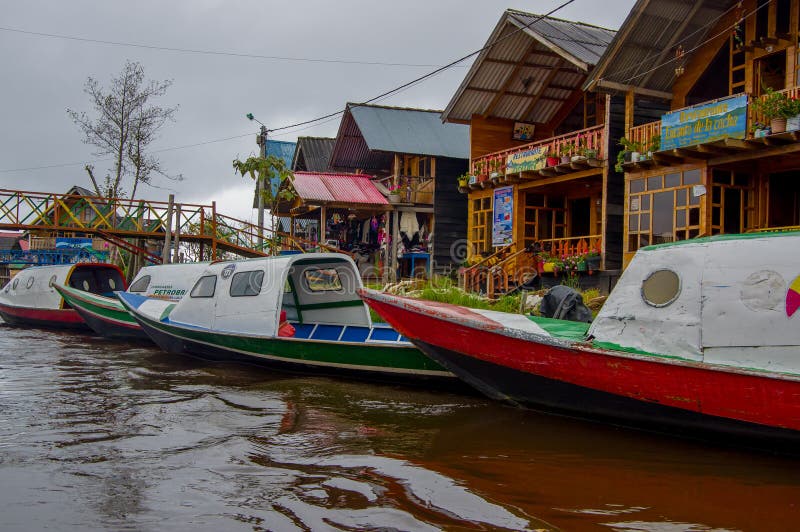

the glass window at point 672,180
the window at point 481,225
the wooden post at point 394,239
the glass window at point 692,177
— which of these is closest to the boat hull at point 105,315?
the window at point 481,225

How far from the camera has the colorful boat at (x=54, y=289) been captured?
1959 cm

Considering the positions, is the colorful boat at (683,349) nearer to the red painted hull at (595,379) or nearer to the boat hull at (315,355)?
the red painted hull at (595,379)

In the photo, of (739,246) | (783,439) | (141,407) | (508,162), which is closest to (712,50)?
(508,162)

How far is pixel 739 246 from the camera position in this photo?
6.51 metres

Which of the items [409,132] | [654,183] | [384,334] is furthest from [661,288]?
[409,132]

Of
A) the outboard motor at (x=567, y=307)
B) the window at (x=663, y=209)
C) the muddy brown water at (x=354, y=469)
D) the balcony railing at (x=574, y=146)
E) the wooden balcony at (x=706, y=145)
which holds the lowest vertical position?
the muddy brown water at (x=354, y=469)

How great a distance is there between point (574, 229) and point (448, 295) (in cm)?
807

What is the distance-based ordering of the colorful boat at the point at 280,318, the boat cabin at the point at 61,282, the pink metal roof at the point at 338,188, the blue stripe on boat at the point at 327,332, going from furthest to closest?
the pink metal roof at the point at 338,188
the boat cabin at the point at 61,282
the blue stripe on boat at the point at 327,332
the colorful boat at the point at 280,318

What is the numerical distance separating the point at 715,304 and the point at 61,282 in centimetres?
1791

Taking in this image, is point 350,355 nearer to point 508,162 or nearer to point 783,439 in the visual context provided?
point 783,439

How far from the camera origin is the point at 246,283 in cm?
1189

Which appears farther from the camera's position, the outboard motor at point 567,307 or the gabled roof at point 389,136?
the gabled roof at point 389,136

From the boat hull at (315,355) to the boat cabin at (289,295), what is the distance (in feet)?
0.85

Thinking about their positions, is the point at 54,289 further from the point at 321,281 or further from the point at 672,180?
the point at 672,180
